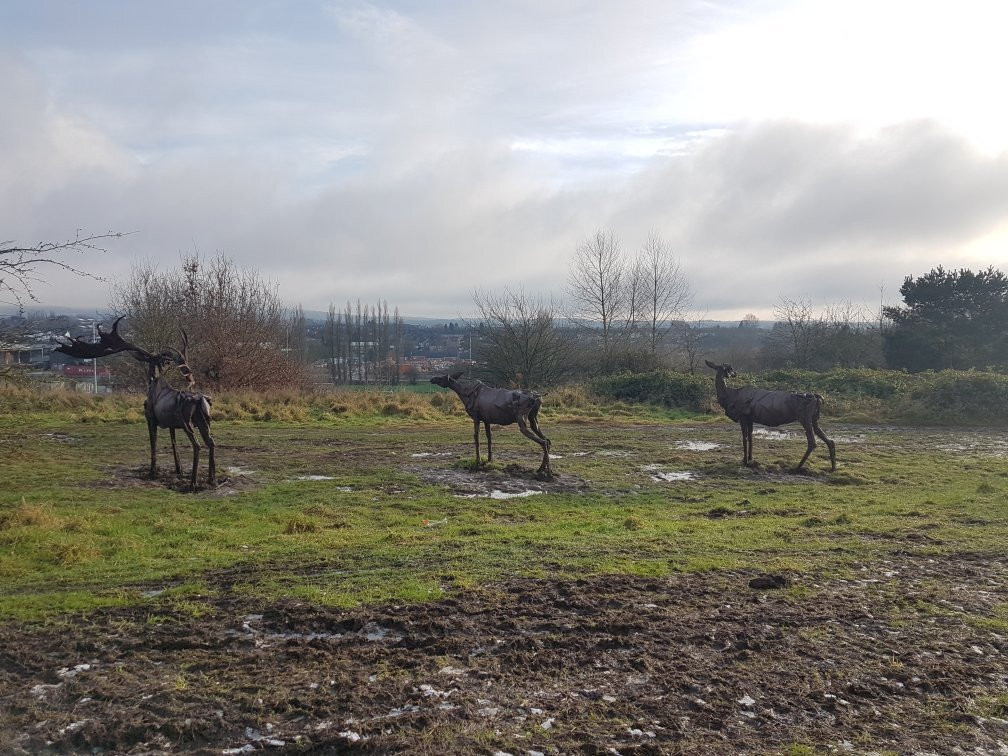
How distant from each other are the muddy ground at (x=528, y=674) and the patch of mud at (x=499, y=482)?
569 cm

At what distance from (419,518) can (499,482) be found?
10.6 feet

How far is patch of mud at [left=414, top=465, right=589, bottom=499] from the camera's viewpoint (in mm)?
12438

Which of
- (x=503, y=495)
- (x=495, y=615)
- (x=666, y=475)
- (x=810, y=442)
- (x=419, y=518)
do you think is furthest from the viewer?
(x=810, y=442)

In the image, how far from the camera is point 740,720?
4355mm

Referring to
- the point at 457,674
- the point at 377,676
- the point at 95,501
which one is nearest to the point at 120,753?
the point at 377,676

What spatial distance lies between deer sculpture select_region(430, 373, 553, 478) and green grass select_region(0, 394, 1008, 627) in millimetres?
899

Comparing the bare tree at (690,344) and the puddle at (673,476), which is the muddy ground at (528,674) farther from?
the bare tree at (690,344)

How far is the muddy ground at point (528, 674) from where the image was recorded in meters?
4.12

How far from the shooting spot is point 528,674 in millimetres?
4953

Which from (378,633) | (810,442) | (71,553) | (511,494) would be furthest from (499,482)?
(378,633)

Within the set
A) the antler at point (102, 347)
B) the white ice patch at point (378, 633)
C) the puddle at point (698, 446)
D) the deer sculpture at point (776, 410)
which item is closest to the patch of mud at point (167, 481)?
the antler at point (102, 347)

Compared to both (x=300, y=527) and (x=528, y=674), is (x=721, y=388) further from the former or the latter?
(x=528, y=674)

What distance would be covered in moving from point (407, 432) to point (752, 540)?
42.0ft

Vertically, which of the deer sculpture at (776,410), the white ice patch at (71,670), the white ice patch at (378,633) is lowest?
the white ice patch at (378,633)
